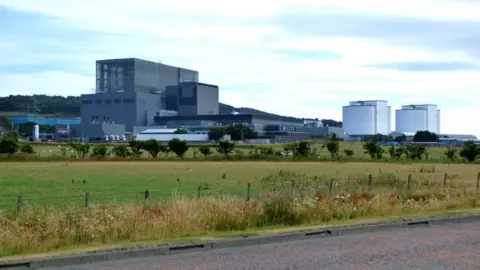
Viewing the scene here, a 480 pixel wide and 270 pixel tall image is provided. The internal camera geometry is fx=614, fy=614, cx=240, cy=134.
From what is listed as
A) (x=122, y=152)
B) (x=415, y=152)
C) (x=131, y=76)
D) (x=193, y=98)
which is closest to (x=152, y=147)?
(x=122, y=152)

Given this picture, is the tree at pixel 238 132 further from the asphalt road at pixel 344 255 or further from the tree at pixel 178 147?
the asphalt road at pixel 344 255

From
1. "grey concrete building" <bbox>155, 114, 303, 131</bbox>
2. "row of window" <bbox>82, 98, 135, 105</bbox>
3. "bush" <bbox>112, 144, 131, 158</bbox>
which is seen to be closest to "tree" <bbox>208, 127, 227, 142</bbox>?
"grey concrete building" <bbox>155, 114, 303, 131</bbox>

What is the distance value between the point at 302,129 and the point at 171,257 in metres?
184

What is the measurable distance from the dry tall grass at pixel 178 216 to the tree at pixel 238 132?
138m

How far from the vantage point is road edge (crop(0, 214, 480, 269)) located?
417 inches

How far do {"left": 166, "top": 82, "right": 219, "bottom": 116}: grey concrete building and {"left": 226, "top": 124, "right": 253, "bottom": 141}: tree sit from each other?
2190cm

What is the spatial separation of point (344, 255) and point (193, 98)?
6666 inches

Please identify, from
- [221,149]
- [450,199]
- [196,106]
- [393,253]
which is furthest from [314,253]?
[196,106]

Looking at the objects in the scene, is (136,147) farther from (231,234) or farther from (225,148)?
(231,234)

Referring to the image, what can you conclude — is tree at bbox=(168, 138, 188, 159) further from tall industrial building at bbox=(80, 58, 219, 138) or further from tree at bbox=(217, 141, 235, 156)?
tall industrial building at bbox=(80, 58, 219, 138)

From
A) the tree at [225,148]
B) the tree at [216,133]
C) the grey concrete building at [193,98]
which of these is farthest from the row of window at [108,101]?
the tree at [225,148]

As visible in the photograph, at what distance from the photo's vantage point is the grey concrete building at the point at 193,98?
179250mm

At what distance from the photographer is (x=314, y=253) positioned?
11.7m

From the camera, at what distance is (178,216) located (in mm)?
14195
